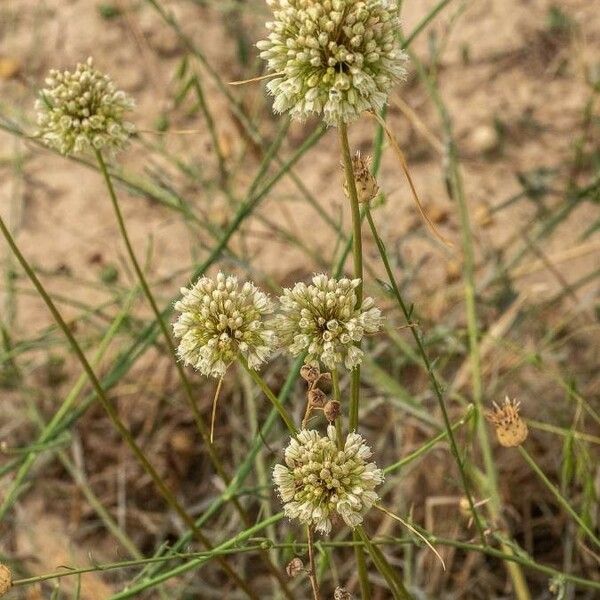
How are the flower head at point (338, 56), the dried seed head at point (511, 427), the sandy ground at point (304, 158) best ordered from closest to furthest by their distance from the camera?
the flower head at point (338, 56)
the dried seed head at point (511, 427)
the sandy ground at point (304, 158)

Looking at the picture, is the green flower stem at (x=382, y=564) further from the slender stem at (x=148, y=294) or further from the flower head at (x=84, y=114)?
the flower head at (x=84, y=114)

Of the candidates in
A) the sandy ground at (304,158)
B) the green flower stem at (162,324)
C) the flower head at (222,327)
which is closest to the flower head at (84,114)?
the green flower stem at (162,324)

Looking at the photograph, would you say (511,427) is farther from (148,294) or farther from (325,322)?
(148,294)

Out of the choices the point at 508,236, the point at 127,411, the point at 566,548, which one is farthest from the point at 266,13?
the point at 566,548

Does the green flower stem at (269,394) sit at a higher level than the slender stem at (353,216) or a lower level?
lower

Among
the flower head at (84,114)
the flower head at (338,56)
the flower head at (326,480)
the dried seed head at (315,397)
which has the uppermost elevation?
the flower head at (338,56)

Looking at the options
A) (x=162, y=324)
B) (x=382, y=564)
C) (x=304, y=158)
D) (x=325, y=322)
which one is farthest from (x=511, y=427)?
(x=304, y=158)

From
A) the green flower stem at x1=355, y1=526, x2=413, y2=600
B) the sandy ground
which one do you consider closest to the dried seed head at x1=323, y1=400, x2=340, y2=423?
the green flower stem at x1=355, y1=526, x2=413, y2=600
